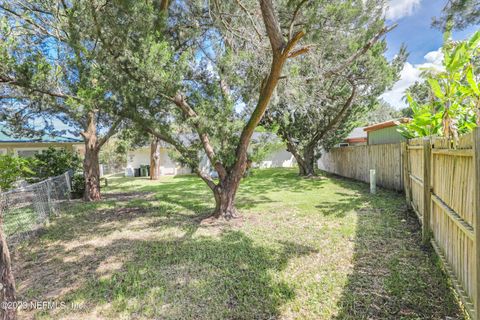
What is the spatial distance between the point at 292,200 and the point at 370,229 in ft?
11.5

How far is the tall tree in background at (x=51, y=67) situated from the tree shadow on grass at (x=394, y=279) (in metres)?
5.78

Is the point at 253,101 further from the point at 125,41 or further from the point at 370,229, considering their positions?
the point at 370,229

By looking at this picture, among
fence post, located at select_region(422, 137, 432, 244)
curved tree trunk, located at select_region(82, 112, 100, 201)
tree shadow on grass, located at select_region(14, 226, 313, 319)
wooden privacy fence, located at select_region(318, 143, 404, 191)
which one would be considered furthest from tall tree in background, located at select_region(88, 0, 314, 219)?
wooden privacy fence, located at select_region(318, 143, 404, 191)

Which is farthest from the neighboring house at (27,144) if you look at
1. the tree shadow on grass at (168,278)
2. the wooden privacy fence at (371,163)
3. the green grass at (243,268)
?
the wooden privacy fence at (371,163)

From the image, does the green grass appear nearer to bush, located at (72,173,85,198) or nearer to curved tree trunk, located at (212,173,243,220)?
curved tree trunk, located at (212,173,243,220)

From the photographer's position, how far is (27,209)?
723 centimetres

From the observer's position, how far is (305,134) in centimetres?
1461

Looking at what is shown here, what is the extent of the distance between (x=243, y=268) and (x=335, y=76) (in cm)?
809

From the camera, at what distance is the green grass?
2857mm

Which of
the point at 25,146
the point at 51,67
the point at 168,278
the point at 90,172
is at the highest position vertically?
the point at 51,67

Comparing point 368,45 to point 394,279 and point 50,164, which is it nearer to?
point 394,279

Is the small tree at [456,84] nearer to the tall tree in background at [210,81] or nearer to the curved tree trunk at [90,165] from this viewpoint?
the tall tree in background at [210,81]

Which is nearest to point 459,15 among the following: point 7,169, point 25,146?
point 7,169

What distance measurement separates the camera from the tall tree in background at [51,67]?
5500 mm
